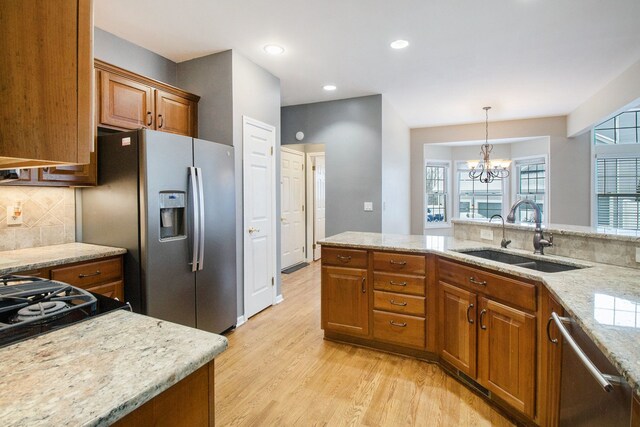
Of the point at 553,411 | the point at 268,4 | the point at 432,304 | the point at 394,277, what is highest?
the point at 268,4

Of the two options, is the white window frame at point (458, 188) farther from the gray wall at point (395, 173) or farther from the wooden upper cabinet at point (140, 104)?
the wooden upper cabinet at point (140, 104)

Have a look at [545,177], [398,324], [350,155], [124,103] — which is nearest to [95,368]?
[398,324]

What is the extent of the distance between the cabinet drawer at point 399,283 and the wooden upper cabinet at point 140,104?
2286mm

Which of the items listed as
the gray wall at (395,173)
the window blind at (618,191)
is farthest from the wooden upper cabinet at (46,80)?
the window blind at (618,191)

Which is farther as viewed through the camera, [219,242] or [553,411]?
[219,242]

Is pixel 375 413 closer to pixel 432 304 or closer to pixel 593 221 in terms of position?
pixel 432 304

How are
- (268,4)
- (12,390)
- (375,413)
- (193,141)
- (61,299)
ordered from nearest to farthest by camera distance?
1. (12,390)
2. (61,299)
3. (375,413)
4. (268,4)
5. (193,141)

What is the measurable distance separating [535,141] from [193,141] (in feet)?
21.7

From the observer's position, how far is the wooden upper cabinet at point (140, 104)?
253 centimetres

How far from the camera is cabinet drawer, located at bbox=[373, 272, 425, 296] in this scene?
246 cm

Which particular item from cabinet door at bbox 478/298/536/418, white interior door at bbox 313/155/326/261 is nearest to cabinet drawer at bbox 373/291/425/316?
cabinet door at bbox 478/298/536/418

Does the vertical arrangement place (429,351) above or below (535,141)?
below

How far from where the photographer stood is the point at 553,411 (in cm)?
154

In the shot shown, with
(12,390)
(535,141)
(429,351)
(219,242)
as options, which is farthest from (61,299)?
(535,141)
